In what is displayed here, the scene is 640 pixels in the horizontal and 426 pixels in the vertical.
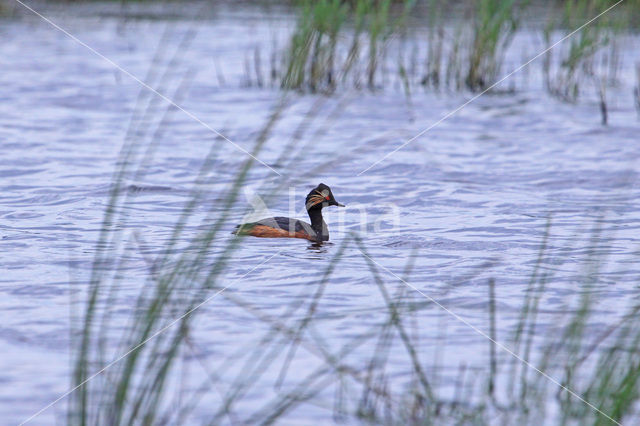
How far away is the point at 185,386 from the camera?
4387 millimetres

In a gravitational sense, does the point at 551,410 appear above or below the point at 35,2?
below

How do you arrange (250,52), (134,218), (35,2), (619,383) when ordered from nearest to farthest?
(619,383), (134,218), (250,52), (35,2)

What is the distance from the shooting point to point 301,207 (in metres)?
9.22

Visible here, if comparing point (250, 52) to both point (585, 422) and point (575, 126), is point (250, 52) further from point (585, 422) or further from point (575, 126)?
point (585, 422)

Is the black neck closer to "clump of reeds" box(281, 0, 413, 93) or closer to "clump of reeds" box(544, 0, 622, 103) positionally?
"clump of reeds" box(281, 0, 413, 93)

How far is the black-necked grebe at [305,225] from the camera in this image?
7.57 meters

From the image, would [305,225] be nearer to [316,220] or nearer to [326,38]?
[316,220]

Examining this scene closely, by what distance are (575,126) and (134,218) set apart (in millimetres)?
6301

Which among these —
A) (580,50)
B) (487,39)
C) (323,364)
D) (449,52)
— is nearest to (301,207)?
(487,39)

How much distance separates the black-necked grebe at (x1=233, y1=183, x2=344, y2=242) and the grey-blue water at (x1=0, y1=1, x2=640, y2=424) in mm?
111

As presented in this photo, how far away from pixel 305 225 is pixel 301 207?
1492 millimetres

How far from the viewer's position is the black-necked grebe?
298 inches

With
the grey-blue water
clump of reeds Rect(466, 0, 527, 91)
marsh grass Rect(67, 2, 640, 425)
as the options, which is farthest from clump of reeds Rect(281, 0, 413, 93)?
marsh grass Rect(67, 2, 640, 425)

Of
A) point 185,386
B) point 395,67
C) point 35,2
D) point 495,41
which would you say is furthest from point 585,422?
point 35,2
